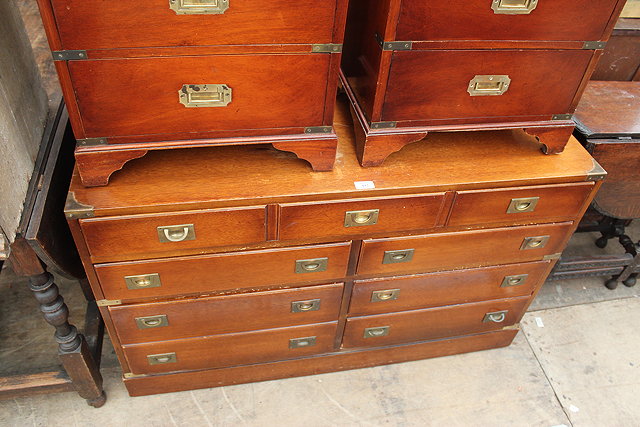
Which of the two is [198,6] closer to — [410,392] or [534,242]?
[534,242]

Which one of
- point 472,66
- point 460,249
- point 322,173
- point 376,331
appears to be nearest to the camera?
point 472,66

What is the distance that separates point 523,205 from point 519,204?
0.06 feet

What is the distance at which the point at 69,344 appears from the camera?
1.82m

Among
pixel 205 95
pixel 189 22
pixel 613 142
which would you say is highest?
pixel 189 22

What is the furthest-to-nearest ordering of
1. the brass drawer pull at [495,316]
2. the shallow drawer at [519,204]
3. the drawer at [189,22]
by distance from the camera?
the brass drawer pull at [495,316], the shallow drawer at [519,204], the drawer at [189,22]

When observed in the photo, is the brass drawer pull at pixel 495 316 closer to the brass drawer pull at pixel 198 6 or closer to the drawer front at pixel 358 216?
the drawer front at pixel 358 216

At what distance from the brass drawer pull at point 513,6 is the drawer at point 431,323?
1168 mm

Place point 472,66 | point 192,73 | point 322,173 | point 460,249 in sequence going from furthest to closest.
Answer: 1. point 460,249
2. point 322,173
3. point 472,66
4. point 192,73

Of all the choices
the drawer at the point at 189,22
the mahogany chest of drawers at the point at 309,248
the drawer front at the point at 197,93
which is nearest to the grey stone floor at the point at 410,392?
the mahogany chest of drawers at the point at 309,248

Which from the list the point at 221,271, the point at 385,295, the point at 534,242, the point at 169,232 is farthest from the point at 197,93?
the point at 534,242

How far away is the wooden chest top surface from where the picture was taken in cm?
148

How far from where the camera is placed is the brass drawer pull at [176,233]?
4.94 ft

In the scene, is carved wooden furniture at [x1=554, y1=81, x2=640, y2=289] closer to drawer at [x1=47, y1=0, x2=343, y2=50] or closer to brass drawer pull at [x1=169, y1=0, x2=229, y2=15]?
drawer at [x1=47, y1=0, x2=343, y2=50]

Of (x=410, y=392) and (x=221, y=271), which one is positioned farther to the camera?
(x=410, y=392)
